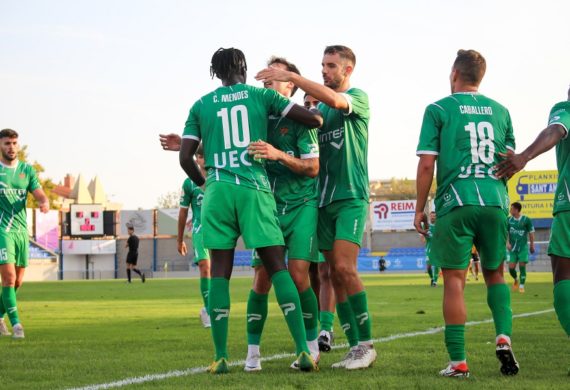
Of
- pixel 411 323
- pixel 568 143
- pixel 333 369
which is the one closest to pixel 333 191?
pixel 333 369

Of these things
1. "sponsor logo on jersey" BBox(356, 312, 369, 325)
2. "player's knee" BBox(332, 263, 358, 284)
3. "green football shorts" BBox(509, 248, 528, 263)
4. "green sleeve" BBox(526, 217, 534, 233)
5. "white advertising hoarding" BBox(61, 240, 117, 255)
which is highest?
"green sleeve" BBox(526, 217, 534, 233)

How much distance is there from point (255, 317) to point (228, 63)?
192cm

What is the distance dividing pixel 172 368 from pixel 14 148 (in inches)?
175

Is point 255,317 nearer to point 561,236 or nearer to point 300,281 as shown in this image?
point 300,281

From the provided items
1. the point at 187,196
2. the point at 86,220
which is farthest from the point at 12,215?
the point at 86,220

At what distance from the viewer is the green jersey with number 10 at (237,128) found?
5.93 meters

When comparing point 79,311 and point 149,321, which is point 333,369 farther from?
point 79,311

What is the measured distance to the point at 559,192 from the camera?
6.09m

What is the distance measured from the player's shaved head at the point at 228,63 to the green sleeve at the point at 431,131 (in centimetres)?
138

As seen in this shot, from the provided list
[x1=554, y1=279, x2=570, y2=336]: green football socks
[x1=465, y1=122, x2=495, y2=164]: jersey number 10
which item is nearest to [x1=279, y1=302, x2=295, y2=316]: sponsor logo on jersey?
[x1=465, y1=122, x2=495, y2=164]: jersey number 10

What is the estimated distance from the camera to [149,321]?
12.3 meters

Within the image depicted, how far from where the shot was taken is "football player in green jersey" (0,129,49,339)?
380 inches

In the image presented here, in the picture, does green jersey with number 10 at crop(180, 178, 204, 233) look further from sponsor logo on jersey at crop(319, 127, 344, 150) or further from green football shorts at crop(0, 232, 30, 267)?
sponsor logo on jersey at crop(319, 127, 344, 150)

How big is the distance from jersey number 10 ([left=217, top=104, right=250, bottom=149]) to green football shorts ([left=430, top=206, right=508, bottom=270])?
150cm
